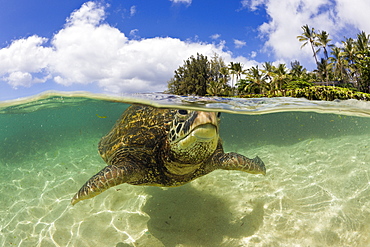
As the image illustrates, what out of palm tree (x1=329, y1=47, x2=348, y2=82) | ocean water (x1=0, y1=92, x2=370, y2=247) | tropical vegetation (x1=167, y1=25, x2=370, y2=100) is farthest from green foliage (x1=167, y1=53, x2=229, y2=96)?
ocean water (x1=0, y1=92, x2=370, y2=247)

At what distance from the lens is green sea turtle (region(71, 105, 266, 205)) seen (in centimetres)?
334

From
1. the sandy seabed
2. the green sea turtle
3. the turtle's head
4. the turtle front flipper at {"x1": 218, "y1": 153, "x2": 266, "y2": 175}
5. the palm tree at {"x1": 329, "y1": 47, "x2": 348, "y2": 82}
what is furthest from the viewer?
the palm tree at {"x1": 329, "y1": 47, "x2": 348, "y2": 82}

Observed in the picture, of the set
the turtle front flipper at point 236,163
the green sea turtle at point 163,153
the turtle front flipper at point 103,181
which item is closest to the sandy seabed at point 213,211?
the green sea turtle at point 163,153

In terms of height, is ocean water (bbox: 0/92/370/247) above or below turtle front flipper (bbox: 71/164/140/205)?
below

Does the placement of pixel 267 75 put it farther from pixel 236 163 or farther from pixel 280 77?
pixel 236 163

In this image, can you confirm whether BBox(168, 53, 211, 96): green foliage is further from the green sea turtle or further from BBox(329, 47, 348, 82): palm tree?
the green sea turtle

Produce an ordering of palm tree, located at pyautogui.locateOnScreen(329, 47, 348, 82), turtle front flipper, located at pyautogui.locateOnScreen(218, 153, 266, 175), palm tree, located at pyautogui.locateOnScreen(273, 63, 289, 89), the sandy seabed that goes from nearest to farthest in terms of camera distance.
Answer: the sandy seabed, turtle front flipper, located at pyautogui.locateOnScreen(218, 153, 266, 175), palm tree, located at pyautogui.locateOnScreen(273, 63, 289, 89), palm tree, located at pyautogui.locateOnScreen(329, 47, 348, 82)

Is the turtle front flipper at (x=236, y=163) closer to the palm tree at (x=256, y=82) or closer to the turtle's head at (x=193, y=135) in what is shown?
the turtle's head at (x=193, y=135)

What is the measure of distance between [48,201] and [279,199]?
623 centimetres

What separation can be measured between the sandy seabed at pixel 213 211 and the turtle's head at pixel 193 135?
1.63m

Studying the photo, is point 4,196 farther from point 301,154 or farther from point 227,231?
point 301,154

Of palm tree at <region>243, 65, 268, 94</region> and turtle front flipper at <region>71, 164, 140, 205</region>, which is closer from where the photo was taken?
turtle front flipper at <region>71, 164, 140, 205</region>

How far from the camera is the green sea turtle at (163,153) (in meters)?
3.34

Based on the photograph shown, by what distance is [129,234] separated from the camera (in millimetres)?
4523
